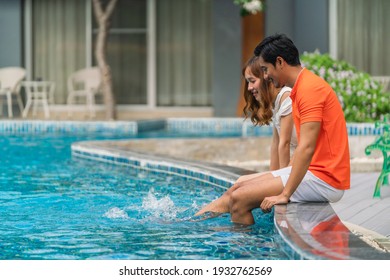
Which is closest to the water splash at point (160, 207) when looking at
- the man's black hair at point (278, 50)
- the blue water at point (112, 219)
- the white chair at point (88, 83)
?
the blue water at point (112, 219)

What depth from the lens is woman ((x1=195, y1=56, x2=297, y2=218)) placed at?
18.5 feet

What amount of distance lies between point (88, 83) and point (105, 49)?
1.39 meters

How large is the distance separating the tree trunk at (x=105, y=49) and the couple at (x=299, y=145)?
917cm

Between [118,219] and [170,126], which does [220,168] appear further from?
[170,126]

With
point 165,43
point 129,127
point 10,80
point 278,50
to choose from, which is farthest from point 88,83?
point 278,50

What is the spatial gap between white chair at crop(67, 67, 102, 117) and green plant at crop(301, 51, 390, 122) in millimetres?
5091

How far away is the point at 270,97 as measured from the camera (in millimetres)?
5812

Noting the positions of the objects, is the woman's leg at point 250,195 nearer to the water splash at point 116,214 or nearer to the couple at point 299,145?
the couple at point 299,145

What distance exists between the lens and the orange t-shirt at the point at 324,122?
198 inches

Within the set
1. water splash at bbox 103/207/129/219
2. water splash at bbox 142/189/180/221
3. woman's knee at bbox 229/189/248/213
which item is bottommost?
water splash at bbox 103/207/129/219

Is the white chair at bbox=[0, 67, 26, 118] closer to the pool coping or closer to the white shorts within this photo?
the pool coping

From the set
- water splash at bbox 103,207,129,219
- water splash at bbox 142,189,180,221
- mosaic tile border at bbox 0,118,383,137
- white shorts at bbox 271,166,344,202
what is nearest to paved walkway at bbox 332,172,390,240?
white shorts at bbox 271,166,344,202

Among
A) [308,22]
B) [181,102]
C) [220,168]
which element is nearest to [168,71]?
[181,102]

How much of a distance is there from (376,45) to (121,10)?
180 inches
